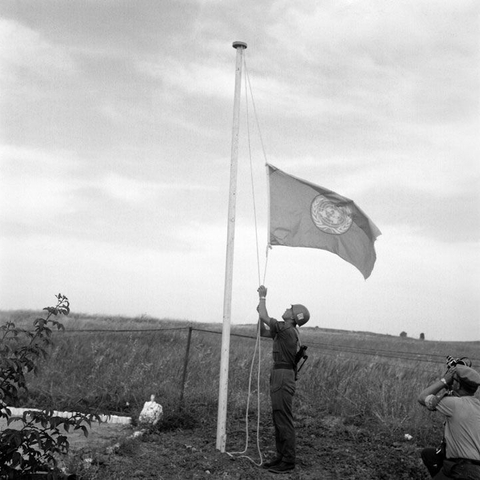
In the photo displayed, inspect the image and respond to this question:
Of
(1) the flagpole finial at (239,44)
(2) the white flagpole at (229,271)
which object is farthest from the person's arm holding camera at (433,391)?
(1) the flagpole finial at (239,44)

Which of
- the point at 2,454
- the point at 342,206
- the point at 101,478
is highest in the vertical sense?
the point at 342,206

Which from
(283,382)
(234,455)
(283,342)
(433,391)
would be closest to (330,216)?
(283,342)

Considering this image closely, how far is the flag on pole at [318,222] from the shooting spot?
9837 millimetres

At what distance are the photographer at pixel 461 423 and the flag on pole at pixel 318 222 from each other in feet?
9.96

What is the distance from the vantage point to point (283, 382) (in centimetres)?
880

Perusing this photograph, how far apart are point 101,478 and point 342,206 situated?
4.96m

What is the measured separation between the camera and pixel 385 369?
14.4 meters

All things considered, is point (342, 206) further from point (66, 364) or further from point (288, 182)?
point (66, 364)

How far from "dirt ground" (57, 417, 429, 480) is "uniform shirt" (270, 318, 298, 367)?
1415 millimetres

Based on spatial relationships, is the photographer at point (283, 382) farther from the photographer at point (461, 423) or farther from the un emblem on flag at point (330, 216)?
the photographer at point (461, 423)

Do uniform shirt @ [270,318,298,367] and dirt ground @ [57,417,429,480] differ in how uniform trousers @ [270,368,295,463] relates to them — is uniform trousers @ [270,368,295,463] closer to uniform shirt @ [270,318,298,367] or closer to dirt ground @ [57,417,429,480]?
uniform shirt @ [270,318,298,367]

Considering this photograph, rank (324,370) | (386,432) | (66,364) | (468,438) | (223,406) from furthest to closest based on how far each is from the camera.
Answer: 1. (66,364)
2. (324,370)
3. (386,432)
4. (223,406)
5. (468,438)

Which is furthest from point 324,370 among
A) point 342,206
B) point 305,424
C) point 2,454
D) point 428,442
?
point 2,454

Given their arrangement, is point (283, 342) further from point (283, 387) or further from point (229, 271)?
point (229, 271)
